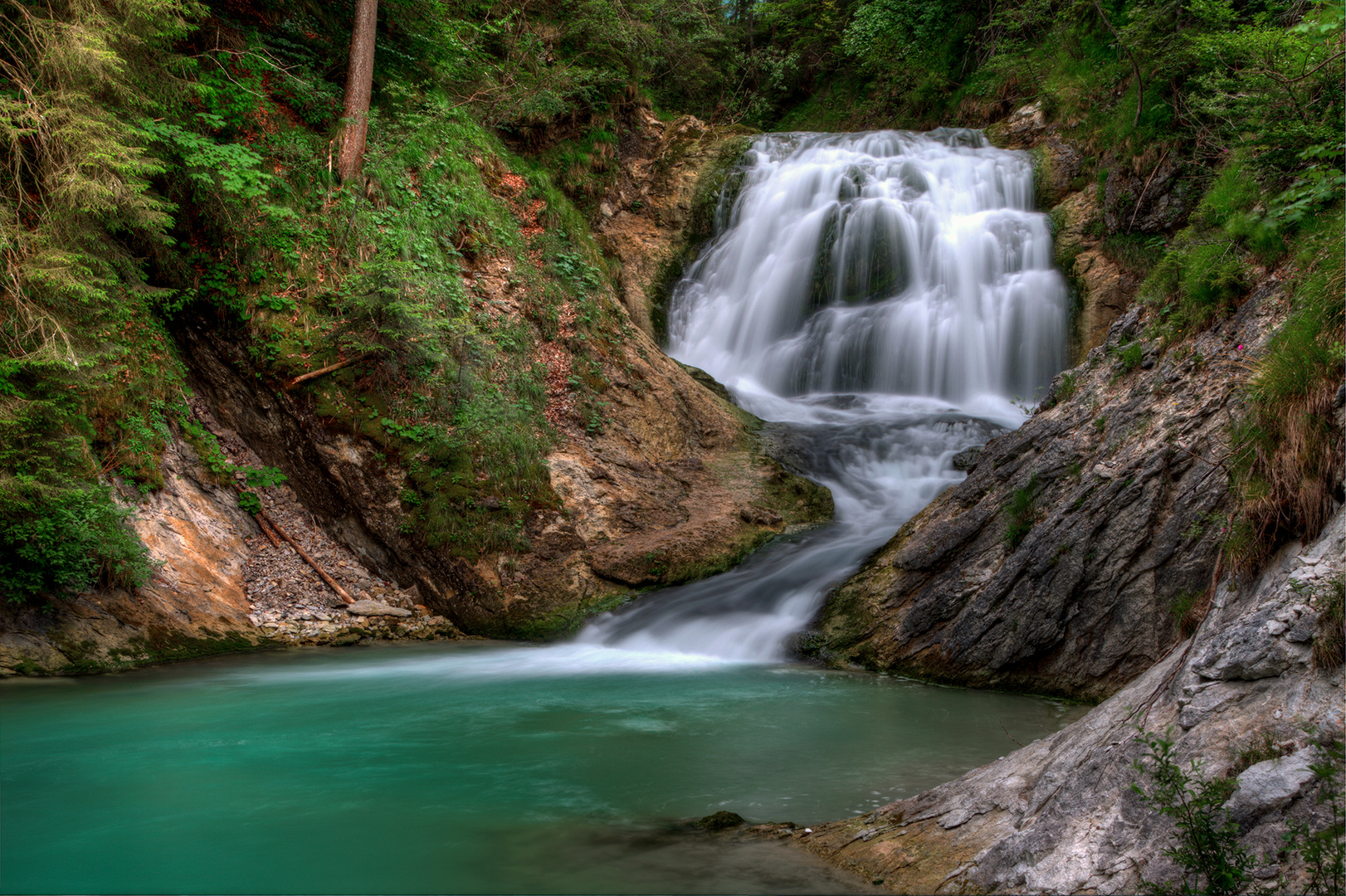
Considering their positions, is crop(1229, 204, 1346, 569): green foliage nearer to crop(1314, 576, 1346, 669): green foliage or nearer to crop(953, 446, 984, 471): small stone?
crop(1314, 576, 1346, 669): green foliage

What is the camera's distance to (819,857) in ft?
12.1

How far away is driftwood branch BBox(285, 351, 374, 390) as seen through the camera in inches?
392

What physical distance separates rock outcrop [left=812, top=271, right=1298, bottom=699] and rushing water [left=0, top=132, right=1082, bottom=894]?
1.70ft

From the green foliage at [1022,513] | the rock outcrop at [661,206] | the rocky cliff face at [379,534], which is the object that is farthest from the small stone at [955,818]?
Result: the rock outcrop at [661,206]

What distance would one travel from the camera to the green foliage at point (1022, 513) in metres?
7.51

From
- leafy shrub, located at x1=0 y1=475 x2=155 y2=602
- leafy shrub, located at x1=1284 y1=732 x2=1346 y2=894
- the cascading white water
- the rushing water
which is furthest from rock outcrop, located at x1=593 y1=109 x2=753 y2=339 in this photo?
leafy shrub, located at x1=1284 y1=732 x2=1346 y2=894

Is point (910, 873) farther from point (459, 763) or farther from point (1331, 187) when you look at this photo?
point (1331, 187)

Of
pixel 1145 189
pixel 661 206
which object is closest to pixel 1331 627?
pixel 1145 189

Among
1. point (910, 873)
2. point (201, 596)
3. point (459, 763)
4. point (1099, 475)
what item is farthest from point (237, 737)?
point (1099, 475)

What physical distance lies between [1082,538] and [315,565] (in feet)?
26.9

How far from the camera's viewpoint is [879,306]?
15.8 m

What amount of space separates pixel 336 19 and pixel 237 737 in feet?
36.2

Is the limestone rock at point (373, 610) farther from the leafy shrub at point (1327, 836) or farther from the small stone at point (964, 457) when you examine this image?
the leafy shrub at point (1327, 836)

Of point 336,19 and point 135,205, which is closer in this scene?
point 135,205
